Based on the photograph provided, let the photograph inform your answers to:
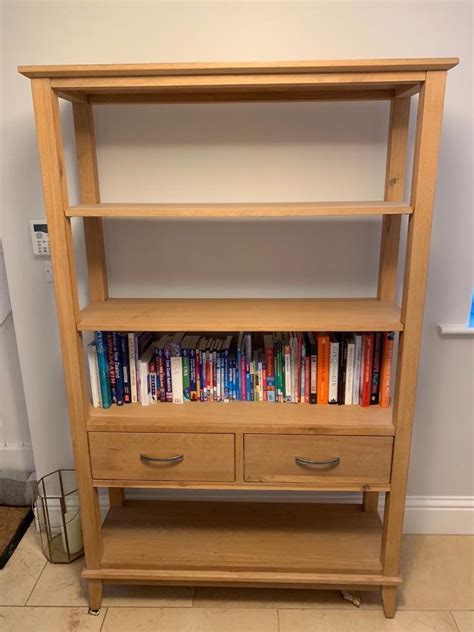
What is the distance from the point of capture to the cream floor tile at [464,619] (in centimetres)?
167

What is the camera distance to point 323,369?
1638 millimetres

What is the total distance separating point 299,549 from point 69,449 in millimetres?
990

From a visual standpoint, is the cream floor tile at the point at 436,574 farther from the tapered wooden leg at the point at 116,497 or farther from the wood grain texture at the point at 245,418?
the tapered wooden leg at the point at 116,497

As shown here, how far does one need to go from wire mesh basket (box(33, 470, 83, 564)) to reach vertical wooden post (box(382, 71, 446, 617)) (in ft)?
3.81

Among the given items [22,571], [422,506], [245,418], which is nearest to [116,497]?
[22,571]

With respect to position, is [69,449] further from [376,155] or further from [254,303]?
[376,155]

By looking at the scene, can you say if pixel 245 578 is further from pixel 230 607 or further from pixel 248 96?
pixel 248 96

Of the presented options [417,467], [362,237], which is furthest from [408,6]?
[417,467]

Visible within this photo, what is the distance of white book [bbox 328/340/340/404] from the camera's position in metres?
1.62

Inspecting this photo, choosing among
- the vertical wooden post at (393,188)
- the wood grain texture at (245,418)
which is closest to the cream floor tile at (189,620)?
the wood grain texture at (245,418)

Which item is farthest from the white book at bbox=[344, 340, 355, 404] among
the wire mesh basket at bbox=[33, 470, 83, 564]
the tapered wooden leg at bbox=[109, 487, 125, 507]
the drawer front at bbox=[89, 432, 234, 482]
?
the wire mesh basket at bbox=[33, 470, 83, 564]

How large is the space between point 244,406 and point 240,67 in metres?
1.00

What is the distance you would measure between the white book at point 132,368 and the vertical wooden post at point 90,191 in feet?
0.76

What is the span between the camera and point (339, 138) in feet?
5.49
